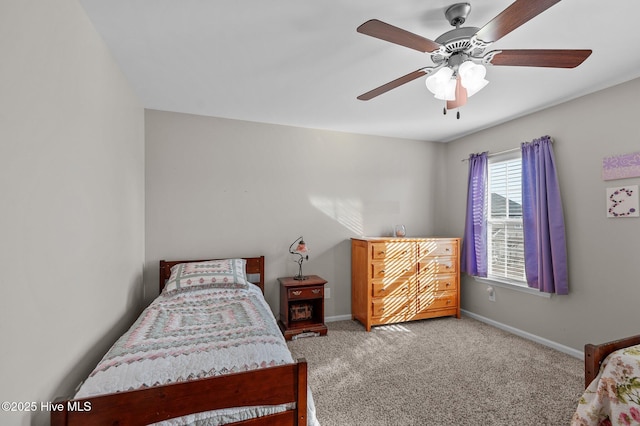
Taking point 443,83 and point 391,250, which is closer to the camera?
point 443,83

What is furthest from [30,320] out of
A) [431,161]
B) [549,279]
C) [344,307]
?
[431,161]

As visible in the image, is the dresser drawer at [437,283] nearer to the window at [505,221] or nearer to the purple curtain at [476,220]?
the purple curtain at [476,220]

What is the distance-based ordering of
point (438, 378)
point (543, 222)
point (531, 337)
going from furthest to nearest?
1. point (531, 337)
2. point (543, 222)
3. point (438, 378)

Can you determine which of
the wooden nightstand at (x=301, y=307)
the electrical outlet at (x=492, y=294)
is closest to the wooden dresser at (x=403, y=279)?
the electrical outlet at (x=492, y=294)

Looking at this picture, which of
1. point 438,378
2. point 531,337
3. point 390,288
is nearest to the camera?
point 438,378

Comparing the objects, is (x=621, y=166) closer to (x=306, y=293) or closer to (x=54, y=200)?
(x=306, y=293)

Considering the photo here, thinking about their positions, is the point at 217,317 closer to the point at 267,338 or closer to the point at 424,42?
the point at 267,338

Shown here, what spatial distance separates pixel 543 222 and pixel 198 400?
10.7ft

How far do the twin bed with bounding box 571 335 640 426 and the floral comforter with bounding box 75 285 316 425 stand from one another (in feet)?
4.67

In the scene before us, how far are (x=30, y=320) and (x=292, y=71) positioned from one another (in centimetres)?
213

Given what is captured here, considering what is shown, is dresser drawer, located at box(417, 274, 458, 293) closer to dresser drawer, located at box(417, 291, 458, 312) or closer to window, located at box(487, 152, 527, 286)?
dresser drawer, located at box(417, 291, 458, 312)

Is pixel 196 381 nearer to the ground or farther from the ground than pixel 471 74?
nearer to the ground

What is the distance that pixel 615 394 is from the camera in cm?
143

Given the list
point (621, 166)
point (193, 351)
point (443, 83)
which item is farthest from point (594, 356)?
→ point (193, 351)
